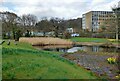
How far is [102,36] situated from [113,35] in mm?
3894

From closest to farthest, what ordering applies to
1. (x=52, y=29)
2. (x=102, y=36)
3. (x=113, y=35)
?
(x=113, y=35) → (x=102, y=36) → (x=52, y=29)

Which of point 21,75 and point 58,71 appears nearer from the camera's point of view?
point 21,75

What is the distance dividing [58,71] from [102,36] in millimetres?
47701

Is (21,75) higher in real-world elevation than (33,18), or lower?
lower

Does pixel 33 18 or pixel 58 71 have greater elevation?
pixel 33 18

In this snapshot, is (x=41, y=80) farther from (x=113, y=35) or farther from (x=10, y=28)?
(x=113, y=35)

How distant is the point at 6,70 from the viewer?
22.1ft

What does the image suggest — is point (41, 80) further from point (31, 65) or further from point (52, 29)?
point (52, 29)

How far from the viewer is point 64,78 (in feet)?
22.6

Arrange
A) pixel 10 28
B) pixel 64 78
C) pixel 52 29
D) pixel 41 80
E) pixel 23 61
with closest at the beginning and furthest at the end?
pixel 41 80 → pixel 64 78 → pixel 23 61 → pixel 10 28 → pixel 52 29

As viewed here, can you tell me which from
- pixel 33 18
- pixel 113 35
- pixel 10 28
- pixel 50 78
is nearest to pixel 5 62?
pixel 50 78

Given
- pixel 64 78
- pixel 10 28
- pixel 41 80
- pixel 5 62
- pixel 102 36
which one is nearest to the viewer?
pixel 41 80

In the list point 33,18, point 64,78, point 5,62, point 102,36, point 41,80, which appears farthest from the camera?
point 33,18

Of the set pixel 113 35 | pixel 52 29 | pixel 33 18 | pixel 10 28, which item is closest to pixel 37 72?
pixel 10 28
